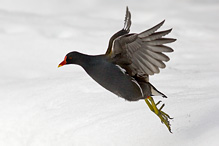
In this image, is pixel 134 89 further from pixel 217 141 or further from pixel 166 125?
pixel 217 141

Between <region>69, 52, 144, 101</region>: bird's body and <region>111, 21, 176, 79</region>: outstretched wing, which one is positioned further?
<region>69, 52, 144, 101</region>: bird's body

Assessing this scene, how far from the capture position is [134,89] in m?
2.96

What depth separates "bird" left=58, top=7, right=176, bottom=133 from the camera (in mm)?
2747

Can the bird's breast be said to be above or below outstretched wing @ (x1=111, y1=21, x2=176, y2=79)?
below

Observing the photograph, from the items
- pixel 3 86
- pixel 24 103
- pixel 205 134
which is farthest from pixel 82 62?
pixel 3 86

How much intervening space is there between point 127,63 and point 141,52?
139mm

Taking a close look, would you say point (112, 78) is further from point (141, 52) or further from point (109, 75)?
point (141, 52)

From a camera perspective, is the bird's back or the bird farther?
the bird's back

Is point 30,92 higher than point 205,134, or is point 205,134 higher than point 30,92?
point 30,92

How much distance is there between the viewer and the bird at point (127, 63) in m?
2.75

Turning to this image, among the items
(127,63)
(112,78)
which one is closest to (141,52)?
(127,63)

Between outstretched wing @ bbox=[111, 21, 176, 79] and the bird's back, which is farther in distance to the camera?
the bird's back

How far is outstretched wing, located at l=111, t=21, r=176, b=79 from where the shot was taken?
2679mm

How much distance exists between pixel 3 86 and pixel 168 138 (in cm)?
206
